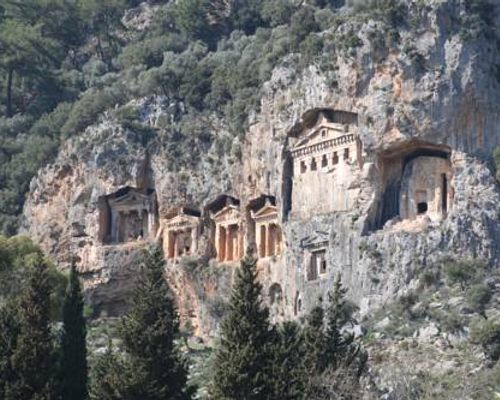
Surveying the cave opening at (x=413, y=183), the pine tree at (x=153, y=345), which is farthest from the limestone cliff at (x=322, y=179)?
the pine tree at (x=153, y=345)

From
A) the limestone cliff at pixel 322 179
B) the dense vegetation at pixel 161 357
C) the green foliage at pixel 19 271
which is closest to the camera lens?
the dense vegetation at pixel 161 357

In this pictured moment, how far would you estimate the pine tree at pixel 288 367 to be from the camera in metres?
51.4

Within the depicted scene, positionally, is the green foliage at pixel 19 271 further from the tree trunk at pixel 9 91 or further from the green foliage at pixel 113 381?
the tree trunk at pixel 9 91

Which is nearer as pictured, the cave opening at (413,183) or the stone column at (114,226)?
the cave opening at (413,183)

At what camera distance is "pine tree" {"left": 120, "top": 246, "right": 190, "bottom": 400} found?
2079 inches

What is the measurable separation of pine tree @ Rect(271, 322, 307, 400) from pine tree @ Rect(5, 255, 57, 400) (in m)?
7.03

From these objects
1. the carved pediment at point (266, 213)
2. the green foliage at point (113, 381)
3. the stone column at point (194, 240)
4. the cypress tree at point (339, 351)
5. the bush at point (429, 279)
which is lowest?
the green foliage at point (113, 381)

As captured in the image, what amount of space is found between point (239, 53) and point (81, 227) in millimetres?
13467

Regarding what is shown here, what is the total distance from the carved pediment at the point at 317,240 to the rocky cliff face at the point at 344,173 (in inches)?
1.7

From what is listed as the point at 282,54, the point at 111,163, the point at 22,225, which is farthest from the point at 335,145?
the point at 22,225

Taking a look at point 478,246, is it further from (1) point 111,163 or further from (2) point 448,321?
(1) point 111,163

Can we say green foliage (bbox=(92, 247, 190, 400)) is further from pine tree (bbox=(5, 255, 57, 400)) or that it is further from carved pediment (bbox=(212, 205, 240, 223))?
carved pediment (bbox=(212, 205, 240, 223))

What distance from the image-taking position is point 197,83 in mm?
83688

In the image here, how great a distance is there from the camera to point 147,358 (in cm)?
5341
